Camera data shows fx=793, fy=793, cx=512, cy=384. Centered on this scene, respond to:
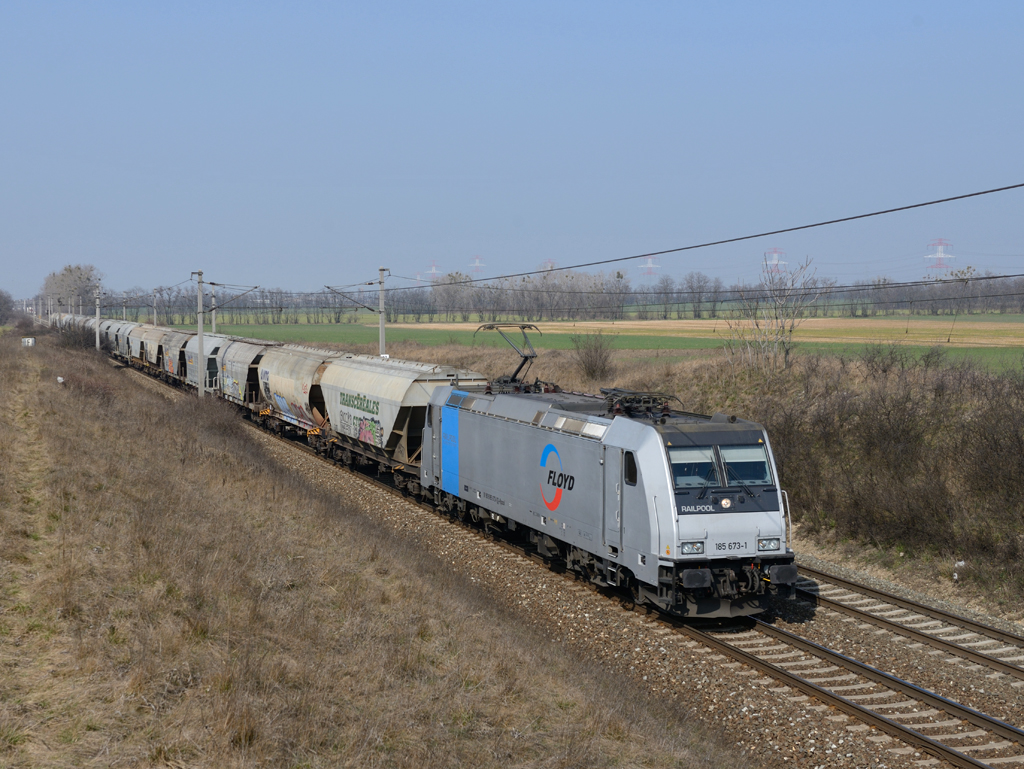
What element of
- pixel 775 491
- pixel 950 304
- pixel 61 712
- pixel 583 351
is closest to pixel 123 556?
pixel 61 712

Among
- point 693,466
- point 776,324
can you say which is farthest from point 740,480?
point 776,324

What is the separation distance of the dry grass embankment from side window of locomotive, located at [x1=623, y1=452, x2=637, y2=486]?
2.87m

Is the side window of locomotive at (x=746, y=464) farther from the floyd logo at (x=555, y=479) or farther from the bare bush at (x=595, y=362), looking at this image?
the bare bush at (x=595, y=362)

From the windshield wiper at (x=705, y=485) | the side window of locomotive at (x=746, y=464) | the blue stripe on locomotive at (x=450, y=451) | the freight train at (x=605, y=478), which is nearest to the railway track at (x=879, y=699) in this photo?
the freight train at (x=605, y=478)

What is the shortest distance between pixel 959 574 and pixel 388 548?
11.1 m

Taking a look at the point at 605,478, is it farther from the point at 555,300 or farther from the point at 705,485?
the point at 555,300

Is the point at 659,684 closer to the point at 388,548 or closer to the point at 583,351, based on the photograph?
the point at 388,548

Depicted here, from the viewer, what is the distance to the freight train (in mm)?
12305

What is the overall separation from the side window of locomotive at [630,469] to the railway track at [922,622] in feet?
14.6

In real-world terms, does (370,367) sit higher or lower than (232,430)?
higher

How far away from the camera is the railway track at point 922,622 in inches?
462

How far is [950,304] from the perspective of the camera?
9044 cm

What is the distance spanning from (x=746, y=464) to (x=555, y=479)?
149 inches

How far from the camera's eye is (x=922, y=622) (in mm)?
13266
